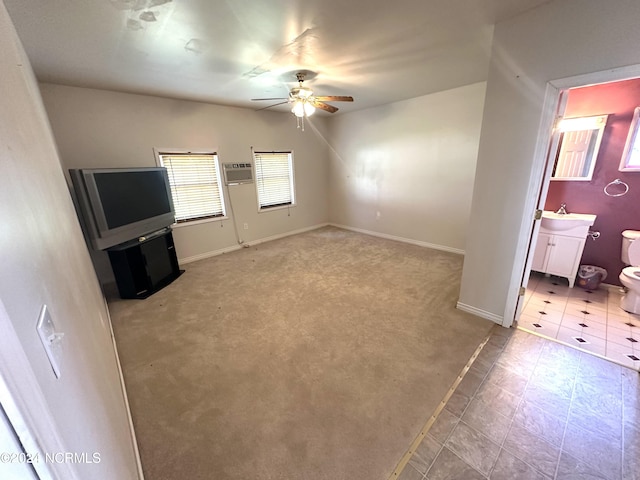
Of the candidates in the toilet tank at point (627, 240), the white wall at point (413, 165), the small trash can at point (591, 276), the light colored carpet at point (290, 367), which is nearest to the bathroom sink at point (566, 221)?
the toilet tank at point (627, 240)

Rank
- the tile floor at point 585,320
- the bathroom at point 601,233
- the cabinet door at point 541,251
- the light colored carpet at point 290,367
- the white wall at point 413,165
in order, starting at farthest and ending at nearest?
the white wall at point 413,165, the cabinet door at point 541,251, the bathroom at point 601,233, the tile floor at point 585,320, the light colored carpet at point 290,367

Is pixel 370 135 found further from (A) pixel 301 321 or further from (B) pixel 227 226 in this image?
(A) pixel 301 321

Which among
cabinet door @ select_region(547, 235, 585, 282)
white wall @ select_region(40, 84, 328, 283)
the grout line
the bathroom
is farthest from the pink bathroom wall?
white wall @ select_region(40, 84, 328, 283)

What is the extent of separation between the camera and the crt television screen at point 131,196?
2.66m

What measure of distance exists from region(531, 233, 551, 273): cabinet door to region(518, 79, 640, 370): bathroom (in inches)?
8.1

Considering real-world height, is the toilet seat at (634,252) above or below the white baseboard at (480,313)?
above

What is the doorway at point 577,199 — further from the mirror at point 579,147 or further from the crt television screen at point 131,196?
the crt television screen at point 131,196

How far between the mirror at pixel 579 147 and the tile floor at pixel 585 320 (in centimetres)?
137

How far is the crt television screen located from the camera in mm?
2664

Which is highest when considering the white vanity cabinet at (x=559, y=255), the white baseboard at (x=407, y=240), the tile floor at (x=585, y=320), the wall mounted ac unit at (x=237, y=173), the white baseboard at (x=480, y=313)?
the wall mounted ac unit at (x=237, y=173)

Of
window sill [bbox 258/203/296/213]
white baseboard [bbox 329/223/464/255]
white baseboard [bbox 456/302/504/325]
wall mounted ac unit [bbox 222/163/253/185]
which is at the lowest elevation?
white baseboard [bbox 456/302/504/325]

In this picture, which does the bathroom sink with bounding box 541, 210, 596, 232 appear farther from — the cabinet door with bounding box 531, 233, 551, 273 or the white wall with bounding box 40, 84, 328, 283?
the white wall with bounding box 40, 84, 328, 283

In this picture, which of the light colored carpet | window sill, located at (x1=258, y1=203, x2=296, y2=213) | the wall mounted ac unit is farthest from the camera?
window sill, located at (x1=258, y1=203, x2=296, y2=213)

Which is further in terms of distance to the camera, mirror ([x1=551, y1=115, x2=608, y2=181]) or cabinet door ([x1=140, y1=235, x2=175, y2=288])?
cabinet door ([x1=140, y1=235, x2=175, y2=288])
